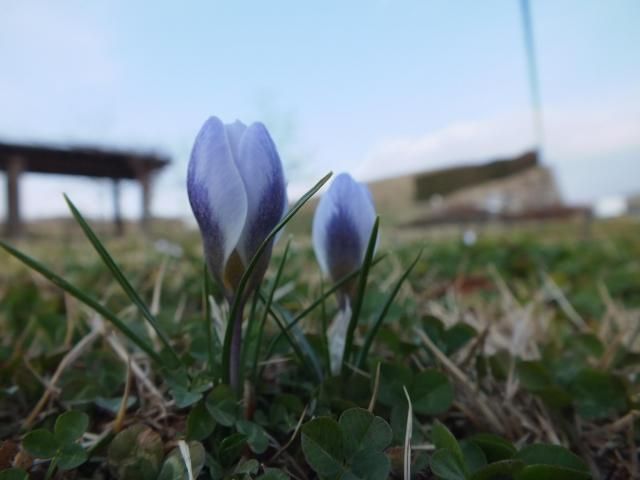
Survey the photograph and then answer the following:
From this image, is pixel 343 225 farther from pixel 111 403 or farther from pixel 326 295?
pixel 111 403

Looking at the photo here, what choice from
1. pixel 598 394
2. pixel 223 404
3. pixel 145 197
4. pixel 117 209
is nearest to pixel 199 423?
pixel 223 404

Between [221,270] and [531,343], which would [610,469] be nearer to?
[531,343]

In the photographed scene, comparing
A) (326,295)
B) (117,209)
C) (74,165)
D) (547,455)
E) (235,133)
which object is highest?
(74,165)

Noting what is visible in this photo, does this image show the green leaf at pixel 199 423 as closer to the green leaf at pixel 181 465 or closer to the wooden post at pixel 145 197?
the green leaf at pixel 181 465

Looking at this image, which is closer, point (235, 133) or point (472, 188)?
point (235, 133)

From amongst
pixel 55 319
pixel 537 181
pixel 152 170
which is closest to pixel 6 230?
pixel 152 170

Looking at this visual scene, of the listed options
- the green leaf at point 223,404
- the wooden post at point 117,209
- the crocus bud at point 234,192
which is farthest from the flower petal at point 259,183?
A: the wooden post at point 117,209
